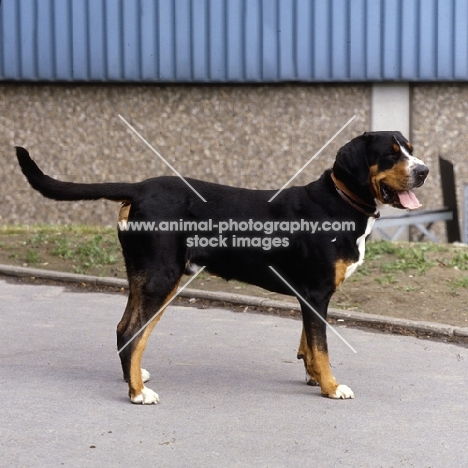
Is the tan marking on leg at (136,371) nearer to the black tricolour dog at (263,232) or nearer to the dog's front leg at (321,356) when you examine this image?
the black tricolour dog at (263,232)

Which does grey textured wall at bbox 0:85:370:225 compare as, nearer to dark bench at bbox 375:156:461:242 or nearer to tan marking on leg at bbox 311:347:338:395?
dark bench at bbox 375:156:461:242

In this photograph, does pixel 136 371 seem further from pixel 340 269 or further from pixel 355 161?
pixel 355 161

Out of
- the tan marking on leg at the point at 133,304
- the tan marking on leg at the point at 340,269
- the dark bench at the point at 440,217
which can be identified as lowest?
the dark bench at the point at 440,217

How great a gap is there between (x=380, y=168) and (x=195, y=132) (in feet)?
21.8

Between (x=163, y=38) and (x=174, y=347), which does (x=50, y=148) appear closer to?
(x=163, y=38)

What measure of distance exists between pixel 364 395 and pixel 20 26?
7869 mm

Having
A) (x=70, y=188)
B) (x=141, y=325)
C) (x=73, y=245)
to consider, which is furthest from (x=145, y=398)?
(x=73, y=245)

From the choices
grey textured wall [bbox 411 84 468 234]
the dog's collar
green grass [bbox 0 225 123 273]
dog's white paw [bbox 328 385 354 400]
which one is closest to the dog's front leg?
dog's white paw [bbox 328 385 354 400]

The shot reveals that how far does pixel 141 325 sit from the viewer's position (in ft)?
19.5

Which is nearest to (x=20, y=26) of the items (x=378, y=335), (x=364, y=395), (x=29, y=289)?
(x=29, y=289)

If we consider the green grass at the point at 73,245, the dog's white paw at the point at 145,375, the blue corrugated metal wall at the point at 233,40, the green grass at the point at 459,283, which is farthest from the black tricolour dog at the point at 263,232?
the blue corrugated metal wall at the point at 233,40

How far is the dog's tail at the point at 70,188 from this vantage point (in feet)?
19.9

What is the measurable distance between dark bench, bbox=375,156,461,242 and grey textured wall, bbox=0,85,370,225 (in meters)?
1.10

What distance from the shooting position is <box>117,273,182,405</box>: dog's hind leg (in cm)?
587
